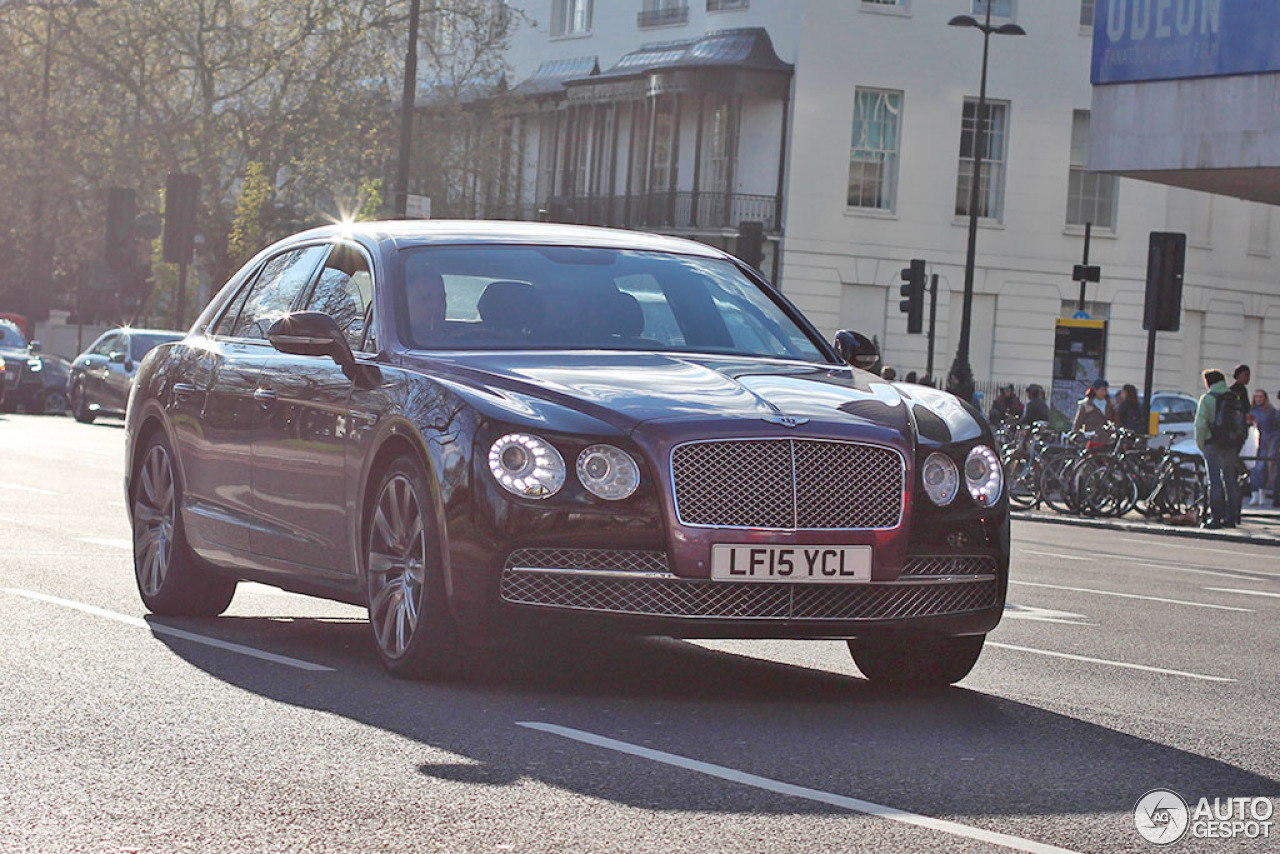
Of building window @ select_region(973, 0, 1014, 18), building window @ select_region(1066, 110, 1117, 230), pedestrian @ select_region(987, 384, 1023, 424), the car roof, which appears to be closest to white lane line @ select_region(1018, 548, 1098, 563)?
the car roof

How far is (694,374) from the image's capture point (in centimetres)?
818

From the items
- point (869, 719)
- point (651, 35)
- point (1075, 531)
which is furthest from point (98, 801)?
point (651, 35)

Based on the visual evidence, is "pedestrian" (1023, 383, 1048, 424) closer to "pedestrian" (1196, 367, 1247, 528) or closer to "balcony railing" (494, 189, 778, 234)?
"pedestrian" (1196, 367, 1247, 528)

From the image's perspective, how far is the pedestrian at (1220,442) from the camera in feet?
87.5

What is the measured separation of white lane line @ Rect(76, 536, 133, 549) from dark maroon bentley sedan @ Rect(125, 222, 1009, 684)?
4.23 meters

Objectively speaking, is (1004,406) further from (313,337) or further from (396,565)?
(396,565)

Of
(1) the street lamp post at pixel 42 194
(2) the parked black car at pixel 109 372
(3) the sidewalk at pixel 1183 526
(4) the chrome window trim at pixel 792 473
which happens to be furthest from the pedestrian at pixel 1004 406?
(4) the chrome window trim at pixel 792 473

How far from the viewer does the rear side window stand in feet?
32.2

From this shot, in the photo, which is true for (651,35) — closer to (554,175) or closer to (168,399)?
(554,175)

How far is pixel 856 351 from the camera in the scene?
9430 mm

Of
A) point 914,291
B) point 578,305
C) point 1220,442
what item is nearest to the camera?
point 578,305

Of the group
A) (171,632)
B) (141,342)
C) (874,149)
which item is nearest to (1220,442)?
(171,632)

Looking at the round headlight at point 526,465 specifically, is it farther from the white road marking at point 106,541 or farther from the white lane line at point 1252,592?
the white lane line at point 1252,592

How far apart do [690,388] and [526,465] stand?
72 cm
